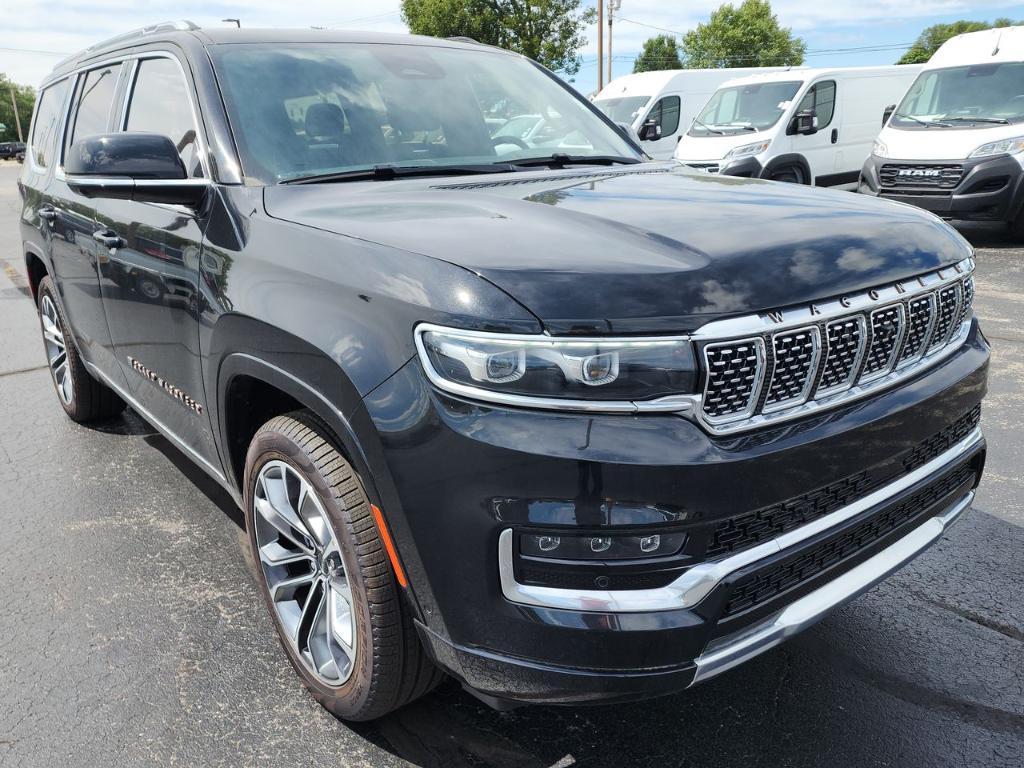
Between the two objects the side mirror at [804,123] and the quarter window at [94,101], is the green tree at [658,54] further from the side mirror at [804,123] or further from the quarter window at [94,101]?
the quarter window at [94,101]

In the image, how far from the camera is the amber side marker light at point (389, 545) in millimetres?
1860

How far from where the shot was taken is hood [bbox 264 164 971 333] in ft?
5.65

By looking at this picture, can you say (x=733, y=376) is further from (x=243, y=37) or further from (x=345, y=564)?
(x=243, y=37)

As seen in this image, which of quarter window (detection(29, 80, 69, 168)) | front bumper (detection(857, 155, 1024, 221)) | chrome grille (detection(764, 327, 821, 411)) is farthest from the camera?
front bumper (detection(857, 155, 1024, 221))

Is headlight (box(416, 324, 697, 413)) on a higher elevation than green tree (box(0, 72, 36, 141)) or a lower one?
higher

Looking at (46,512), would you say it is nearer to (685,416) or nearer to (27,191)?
(27,191)

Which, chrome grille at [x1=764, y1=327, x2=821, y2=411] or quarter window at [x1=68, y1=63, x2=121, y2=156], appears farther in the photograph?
quarter window at [x1=68, y1=63, x2=121, y2=156]

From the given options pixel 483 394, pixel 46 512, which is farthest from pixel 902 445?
pixel 46 512

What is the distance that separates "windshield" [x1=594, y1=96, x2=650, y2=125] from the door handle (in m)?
13.8

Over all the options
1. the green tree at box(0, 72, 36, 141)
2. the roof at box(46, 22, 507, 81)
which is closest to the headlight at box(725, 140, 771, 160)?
the roof at box(46, 22, 507, 81)

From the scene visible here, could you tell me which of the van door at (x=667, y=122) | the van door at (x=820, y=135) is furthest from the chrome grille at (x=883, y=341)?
the van door at (x=667, y=122)

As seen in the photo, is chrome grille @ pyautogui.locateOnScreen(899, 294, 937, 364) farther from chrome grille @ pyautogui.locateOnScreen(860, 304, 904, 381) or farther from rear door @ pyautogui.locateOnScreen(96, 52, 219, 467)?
rear door @ pyautogui.locateOnScreen(96, 52, 219, 467)

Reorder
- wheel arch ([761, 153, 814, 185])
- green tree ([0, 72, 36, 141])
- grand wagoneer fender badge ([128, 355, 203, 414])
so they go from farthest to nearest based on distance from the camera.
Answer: green tree ([0, 72, 36, 141]), wheel arch ([761, 153, 814, 185]), grand wagoneer fender badge ([128, 355, 203, 414])

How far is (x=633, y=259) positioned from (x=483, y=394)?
46cm
